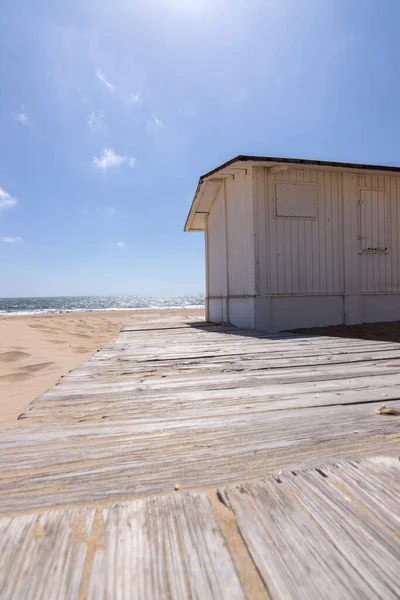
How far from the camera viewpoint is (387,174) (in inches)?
261

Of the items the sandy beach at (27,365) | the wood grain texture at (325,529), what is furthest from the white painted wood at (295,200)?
the wood grain texture at (325,529)

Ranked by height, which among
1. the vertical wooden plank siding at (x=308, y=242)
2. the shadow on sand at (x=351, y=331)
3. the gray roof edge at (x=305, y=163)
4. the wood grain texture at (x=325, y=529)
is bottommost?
the shadow on sand at (x=351, y=331)

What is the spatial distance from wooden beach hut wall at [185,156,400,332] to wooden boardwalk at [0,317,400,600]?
14.5 ft

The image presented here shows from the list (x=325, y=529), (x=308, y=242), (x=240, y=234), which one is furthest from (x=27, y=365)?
(x=308, y=242)

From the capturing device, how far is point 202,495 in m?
0.87

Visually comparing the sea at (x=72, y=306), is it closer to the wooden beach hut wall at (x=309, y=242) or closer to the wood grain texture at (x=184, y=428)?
the wooden beach hut wall at (x=309, y=242)

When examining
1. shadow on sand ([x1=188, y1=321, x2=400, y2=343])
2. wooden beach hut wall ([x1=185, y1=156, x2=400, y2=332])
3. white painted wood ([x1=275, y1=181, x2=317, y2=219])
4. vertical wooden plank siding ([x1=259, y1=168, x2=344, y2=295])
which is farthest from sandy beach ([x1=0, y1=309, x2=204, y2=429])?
white painted wood ([x1=275, y1=181, x2=317, y2=219])

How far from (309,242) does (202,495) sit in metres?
6.06

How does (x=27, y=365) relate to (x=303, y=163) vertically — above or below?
below

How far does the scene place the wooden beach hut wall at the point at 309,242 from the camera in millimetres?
5992

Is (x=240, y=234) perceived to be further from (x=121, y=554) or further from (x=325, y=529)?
(x=121, y=554)

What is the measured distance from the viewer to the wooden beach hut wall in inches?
236

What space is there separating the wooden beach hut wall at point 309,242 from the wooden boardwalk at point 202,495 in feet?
14.5

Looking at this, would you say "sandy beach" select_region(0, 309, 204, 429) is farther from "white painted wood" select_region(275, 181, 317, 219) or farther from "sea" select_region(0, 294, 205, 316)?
"sea" select_region(0, 294, 205, 316)
